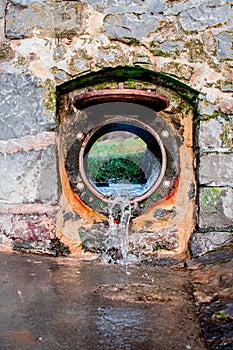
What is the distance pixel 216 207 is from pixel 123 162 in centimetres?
318

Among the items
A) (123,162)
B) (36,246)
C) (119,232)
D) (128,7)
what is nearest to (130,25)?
(128,7)

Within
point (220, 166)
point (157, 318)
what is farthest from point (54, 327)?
point (220, 166)

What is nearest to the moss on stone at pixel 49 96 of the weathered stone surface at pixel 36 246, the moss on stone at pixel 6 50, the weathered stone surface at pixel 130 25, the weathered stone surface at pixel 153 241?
the moss on stone at pixel 6 50

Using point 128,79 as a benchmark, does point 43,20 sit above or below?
above

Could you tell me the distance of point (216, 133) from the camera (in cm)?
229

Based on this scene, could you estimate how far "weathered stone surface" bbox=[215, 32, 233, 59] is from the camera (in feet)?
7.42

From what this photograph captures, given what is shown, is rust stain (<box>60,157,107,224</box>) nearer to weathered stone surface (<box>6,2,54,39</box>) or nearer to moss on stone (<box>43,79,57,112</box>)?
moss on stone (<box>43,79,57,112</box>)

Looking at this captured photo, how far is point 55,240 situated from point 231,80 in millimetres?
1223

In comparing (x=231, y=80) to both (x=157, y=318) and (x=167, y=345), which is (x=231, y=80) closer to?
(x=157, y=318)

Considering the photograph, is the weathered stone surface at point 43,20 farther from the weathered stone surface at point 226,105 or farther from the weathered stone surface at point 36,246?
the weathered stone surface at point 36,246

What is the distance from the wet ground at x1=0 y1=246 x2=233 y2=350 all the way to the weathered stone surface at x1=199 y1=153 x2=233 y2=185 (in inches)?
16.2

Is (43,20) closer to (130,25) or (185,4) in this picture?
(130,25)

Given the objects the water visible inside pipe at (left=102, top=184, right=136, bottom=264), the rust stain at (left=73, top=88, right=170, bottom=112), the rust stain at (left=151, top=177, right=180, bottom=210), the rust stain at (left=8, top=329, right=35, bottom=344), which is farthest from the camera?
the rust stain at (left=151, top=177, right=180, bottom=210)

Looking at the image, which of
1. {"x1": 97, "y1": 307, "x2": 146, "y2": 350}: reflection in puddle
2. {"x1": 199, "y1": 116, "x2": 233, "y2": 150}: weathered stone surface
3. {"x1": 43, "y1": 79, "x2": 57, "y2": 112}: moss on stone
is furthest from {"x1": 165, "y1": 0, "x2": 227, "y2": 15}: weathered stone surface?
{"x1": 97, "y1": 307, "x2": 146, "y2": 350}: reflection in puddle
